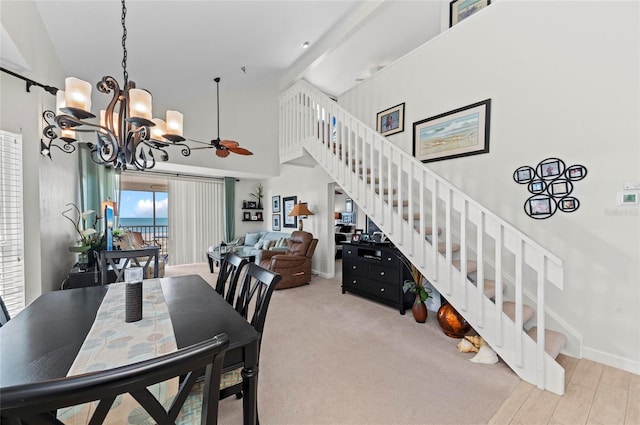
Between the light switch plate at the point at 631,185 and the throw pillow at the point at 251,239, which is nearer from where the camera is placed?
the light switch plate at the point at 631,185

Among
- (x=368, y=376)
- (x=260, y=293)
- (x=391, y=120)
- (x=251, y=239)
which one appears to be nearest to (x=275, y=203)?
(x=251, y=239)

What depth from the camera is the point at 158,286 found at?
6.51ft

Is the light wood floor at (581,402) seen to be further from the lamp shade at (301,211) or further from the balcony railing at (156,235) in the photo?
the balcony railing at (156,235)

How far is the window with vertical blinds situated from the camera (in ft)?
6.68

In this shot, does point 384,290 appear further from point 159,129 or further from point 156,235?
point 156,235

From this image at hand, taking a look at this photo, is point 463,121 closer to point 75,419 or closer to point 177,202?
point 75,419

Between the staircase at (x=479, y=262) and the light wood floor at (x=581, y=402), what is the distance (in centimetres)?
12

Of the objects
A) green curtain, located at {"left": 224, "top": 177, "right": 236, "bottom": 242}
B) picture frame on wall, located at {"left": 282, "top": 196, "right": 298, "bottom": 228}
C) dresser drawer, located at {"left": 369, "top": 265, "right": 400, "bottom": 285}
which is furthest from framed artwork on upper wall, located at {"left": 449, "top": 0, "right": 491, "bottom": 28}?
green curtain, located at {"left": 224, "top": 177, "right": 236, "bottom": 242}

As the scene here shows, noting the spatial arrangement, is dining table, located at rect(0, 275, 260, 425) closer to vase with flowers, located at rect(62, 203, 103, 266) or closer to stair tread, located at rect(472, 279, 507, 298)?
vase with flowers, located at rect(62, 203, 103, 266)

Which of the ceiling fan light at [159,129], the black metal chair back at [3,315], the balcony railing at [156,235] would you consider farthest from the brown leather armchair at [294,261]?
the balcony railing at [156,235]

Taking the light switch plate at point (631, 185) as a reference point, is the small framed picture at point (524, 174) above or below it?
above

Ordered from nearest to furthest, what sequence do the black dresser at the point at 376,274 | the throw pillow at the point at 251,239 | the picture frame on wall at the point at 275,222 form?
the black dresser at the point at 376,274
the throw pillow at the point at 251,239
the picture frame on wall at the point at 275,222

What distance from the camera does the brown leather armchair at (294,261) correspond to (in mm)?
4441

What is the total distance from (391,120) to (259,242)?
4082 mm
